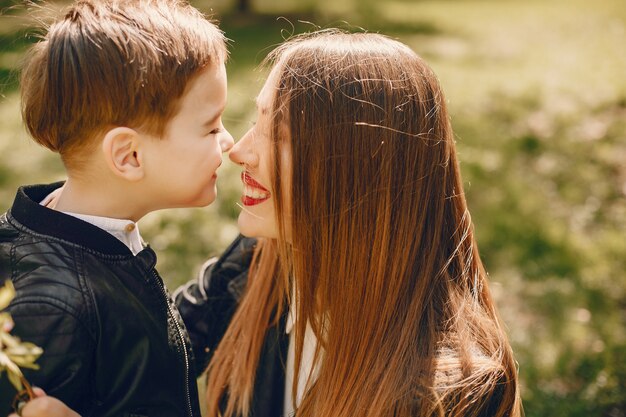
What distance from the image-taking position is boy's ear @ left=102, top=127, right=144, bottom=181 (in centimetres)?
205

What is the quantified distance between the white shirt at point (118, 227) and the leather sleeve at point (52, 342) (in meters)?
0.29

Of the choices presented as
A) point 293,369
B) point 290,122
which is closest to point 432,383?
point 293,369

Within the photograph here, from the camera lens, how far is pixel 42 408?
65.5 inches

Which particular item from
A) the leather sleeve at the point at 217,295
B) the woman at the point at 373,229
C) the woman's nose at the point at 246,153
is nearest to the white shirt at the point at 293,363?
the woman at the point at 373,229

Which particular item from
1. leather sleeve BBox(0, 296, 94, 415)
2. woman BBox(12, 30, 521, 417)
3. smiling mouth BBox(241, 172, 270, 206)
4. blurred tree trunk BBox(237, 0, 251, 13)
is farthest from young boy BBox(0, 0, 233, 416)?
blurred tree trunk BBox(237, 0, 251, 13)

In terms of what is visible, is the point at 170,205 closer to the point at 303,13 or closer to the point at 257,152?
the point at 257,152

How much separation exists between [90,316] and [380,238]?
82 centimetres

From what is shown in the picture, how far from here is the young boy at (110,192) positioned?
191cm

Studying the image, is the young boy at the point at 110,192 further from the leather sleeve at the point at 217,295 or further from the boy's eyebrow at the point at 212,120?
the leather sleeve at the point at 217,295

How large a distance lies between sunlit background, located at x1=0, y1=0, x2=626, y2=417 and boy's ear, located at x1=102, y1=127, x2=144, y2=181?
54cm

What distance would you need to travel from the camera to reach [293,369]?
248cm

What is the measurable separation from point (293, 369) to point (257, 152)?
743 millimetres

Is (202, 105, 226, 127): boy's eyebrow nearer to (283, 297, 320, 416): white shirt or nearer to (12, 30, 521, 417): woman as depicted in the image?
(12, 30, 521, 417): woman

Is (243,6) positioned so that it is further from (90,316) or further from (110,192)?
(90,316)
